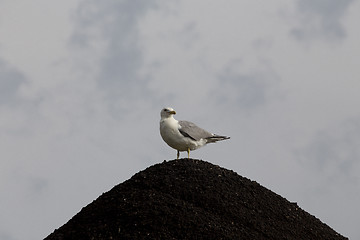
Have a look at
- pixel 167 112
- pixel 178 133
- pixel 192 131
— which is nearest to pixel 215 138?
pixel 192 131

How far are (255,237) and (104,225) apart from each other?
6.36ft

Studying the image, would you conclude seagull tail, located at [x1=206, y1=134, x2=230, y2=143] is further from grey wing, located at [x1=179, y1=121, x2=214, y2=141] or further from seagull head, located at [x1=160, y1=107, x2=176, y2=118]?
seagull head, located at [x1=160, y1=107, x2=176, y2=118]

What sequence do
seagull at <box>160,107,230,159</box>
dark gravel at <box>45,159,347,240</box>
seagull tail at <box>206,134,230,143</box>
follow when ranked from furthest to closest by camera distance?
seagull tail at <box>206,134,230,143</box> < seagull at <box>160,107,230,159</box> < dark gravel at <box>45,159,347,240</box>

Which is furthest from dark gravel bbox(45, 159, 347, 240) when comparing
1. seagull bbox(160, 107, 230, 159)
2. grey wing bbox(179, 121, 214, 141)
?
grey wing bbox(179, 121, 214, 141)

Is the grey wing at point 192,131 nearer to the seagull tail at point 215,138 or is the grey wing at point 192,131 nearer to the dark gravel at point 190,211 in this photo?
the seagull tail at point 215,138

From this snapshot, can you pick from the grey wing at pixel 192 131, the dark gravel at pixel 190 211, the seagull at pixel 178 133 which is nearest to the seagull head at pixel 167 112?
the seagull at pixel 178 133

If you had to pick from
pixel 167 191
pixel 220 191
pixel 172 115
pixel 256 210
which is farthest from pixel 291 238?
pixel 172 115

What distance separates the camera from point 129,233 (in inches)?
304

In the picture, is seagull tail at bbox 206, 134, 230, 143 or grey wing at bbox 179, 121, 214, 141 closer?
grey wing at bbox 179, 121, 214, 141

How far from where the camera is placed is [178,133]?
895cm

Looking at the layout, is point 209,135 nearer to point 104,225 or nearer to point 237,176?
point 237,176

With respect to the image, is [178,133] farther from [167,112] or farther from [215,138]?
[215,138]

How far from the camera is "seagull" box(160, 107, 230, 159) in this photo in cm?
896

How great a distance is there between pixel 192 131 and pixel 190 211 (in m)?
1.44
